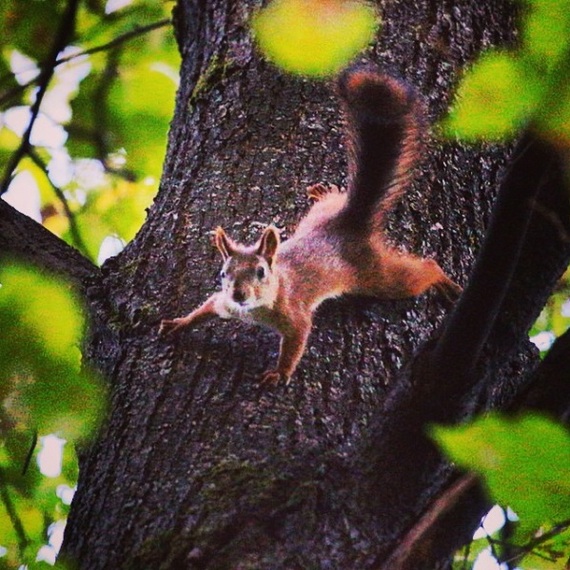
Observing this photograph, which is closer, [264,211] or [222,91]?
[264,211]

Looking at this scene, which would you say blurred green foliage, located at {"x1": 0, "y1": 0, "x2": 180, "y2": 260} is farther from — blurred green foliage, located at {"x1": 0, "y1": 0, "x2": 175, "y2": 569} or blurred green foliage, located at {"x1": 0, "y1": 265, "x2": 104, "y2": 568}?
blurred green foliage, located at {"x1": 0, "y1": 265, "x2": 104, "y2": 568}

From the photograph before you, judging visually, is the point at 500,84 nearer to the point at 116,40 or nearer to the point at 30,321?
the point at 30,321

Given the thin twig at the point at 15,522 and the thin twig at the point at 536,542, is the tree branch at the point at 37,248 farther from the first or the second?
the thin twig at the point at 536,542

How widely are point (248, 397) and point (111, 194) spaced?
78.0 inches

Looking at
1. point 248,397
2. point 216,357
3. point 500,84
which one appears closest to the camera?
point 500,84

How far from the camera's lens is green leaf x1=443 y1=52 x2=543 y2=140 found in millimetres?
570

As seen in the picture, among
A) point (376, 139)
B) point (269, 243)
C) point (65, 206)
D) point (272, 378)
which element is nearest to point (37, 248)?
point (269, 243)

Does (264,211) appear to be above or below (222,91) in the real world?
below

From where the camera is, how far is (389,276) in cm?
189

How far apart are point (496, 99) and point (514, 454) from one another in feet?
0.80

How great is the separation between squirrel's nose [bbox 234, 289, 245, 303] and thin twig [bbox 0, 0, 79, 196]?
33.8 inches

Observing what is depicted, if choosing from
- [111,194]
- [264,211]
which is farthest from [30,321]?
[111,194]

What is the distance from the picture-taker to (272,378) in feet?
4.89

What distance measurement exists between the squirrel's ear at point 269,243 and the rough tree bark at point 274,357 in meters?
0.03
